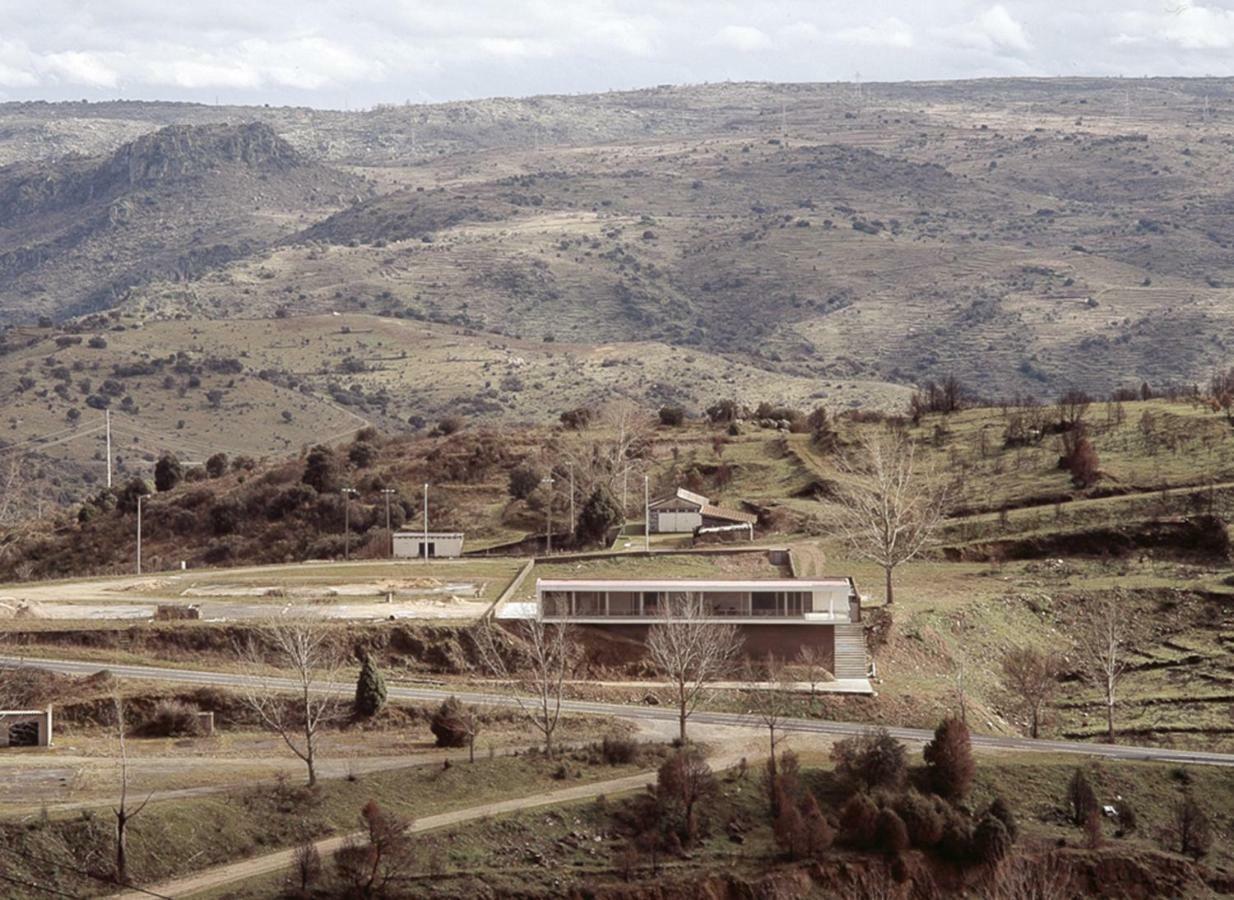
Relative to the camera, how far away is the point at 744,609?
61188 mm

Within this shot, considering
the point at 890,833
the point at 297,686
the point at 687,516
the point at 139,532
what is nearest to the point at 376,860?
the point at 890,833

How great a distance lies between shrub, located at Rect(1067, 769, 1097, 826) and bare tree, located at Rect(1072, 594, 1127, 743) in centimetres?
747

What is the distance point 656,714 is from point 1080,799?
1247 centimetres

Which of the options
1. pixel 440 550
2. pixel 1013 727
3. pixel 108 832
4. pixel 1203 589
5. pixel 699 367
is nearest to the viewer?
pixel 108 832

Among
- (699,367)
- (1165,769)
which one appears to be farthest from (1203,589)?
(699,367)

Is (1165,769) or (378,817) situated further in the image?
(1165,769)

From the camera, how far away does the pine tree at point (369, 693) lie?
54.0 m

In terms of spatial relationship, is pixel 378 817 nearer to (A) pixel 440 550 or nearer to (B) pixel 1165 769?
(B) pixel 1165 769

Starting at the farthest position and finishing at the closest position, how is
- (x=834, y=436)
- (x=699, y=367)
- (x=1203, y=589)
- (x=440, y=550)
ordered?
(x=699, y=367)
(x=834, y=436)
(x=440, y=550)
(x=1203, y=589)

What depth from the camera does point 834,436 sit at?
9544 centimetres

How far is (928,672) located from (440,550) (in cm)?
2760

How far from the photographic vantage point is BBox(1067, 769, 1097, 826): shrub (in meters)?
48.2

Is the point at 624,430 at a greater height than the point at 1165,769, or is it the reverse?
the point at 624,430

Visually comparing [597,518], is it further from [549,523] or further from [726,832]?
[726,832]
